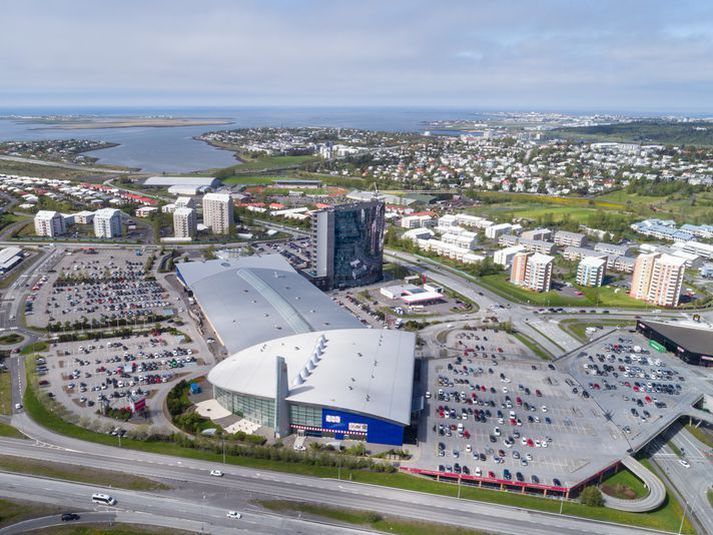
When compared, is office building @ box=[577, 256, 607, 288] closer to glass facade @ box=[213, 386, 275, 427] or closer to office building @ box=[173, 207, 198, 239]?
glass facade @ box=[213, 386, 275, 427]

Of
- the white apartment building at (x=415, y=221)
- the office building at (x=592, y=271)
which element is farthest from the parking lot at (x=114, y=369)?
the white apartment building at (x=415, y=221)

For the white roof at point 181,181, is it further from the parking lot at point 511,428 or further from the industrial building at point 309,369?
the parking lot at point 511,428

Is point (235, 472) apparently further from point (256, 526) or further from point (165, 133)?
point (165, 133)

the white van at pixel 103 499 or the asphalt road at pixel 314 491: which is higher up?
the white van at pixel 103 499

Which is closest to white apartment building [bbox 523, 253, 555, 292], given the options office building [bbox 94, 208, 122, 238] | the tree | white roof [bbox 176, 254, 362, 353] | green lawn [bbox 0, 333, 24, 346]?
white roof [bbox 176, 254, 362, 353]

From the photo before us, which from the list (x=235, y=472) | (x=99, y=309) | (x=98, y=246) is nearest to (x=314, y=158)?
(x=98, y=246)

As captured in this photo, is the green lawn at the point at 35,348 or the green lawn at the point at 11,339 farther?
A: the green lawn at the point at 11,339
